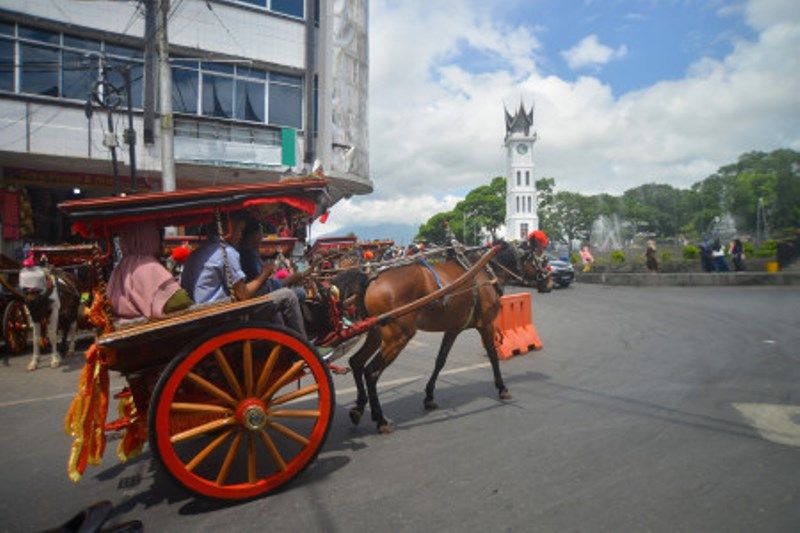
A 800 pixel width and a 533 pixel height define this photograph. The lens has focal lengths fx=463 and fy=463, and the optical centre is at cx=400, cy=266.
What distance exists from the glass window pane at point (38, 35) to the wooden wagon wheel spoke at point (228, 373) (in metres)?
15.6

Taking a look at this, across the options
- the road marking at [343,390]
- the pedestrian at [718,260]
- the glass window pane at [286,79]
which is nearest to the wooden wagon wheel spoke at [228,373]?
the road marking at [343,390]

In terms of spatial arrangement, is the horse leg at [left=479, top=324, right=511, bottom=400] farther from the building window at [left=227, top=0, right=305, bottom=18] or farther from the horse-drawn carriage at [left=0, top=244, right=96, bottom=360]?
the building window at [left=227, top=0, right=305, bottom=18]

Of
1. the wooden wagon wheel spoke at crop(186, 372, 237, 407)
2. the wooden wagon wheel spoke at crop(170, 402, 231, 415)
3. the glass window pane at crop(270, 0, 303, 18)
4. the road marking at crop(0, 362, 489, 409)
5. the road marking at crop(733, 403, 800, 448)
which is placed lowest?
the road marking at crop(0, 362, 489, 409)

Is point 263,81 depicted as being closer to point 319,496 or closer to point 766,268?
point 319,496

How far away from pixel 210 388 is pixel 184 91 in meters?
15.3

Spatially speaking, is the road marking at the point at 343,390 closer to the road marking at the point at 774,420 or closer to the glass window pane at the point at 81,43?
the road marking at the point at 774,420

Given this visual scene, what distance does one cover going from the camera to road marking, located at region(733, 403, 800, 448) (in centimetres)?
392

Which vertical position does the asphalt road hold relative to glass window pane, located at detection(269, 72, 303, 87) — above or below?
below

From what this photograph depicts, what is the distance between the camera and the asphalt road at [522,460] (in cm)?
291

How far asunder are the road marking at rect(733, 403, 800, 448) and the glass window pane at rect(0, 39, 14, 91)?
59.1ft

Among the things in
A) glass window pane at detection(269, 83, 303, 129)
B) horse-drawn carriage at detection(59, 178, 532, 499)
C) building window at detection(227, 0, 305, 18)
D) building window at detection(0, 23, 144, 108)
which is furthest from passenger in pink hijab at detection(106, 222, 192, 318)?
building window at detection(227, 0, 305, 18)

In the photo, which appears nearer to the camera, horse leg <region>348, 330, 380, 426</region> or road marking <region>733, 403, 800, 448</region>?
road marking <region>733, 403, 800, 448</region>

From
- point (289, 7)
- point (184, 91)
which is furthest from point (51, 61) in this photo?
point (289, 7)

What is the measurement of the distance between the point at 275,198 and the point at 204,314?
3.23ft
